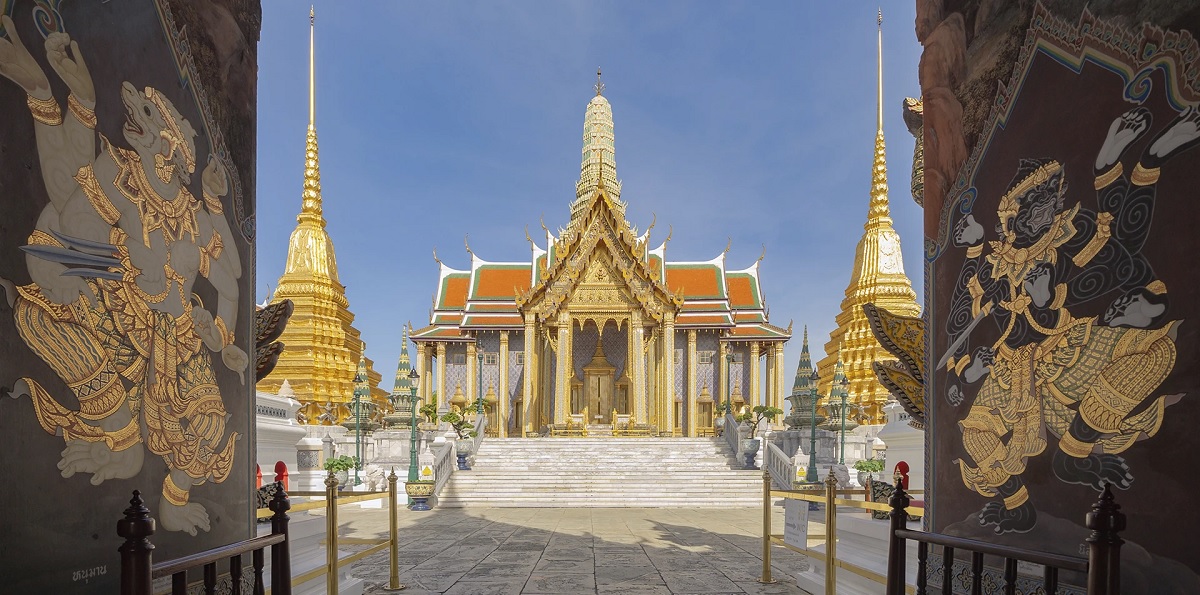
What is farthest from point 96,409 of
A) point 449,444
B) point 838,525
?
point 449,444

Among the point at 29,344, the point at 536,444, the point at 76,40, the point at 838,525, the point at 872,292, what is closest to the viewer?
the point at 29,344

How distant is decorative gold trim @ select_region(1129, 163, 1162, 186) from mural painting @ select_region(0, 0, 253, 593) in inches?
175

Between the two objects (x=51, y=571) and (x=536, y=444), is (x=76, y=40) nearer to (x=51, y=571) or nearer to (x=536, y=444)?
(x=51, y=571)

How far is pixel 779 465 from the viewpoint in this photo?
15453mm

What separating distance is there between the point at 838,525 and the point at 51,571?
6008mm

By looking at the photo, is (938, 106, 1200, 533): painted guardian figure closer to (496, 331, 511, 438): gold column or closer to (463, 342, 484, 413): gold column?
(496, 331, 511, 438): gold column

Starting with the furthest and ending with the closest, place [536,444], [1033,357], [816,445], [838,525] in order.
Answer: [536,444] → [816,445] → [838,525] → [1033,357]

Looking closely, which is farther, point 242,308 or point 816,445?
point 816,445

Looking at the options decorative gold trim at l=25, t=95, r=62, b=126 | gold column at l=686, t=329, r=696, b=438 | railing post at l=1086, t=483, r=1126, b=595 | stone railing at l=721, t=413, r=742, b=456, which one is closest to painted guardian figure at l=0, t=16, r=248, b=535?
decorative gold trim at l=25, t=95, r=62, b=126

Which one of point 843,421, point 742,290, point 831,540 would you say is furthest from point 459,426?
point 831,540

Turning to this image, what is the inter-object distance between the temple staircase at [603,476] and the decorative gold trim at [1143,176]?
12.8 meters

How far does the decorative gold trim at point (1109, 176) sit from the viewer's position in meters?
3.02

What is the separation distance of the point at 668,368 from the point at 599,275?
4.08 m

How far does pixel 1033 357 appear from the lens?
3471mm
